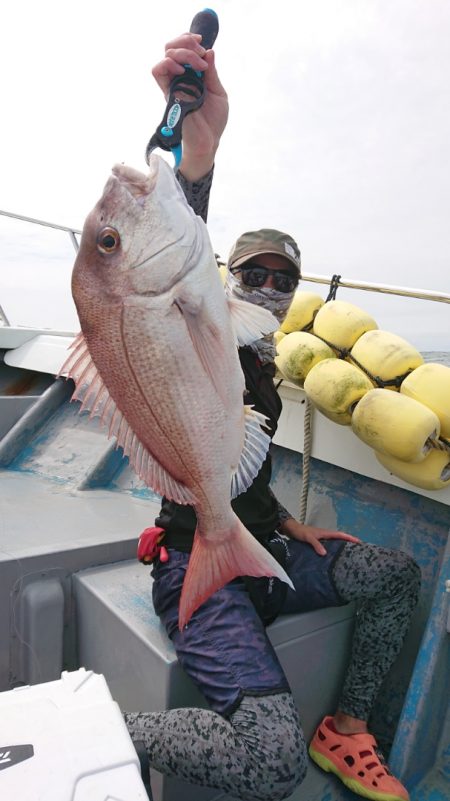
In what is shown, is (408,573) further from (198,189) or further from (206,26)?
(206,26)

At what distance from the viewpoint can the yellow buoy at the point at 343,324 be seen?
2.57 m

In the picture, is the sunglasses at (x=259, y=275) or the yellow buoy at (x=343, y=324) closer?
the sunglasses at (x=259, y=275)

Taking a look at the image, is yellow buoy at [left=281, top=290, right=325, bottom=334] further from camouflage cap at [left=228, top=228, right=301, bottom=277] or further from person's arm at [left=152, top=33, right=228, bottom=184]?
person's arm at [left=152, top=33, right=228, bottom=184]

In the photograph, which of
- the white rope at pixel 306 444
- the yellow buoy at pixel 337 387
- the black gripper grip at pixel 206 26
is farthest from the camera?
the white rope at pixel 306 444

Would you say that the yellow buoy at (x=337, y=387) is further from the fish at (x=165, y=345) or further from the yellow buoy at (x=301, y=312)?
the fish at (x=165, y=345)

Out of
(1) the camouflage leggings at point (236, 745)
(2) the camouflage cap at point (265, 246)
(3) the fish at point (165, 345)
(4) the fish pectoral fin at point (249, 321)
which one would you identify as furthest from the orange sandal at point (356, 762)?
(2) the camouflage cap at point (265, 246)

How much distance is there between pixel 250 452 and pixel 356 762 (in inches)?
56.0

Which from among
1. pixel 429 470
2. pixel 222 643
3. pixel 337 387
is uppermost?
pixel 337 387

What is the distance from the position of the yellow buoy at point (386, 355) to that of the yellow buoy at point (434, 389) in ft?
0.29

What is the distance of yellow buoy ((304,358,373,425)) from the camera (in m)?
2.37

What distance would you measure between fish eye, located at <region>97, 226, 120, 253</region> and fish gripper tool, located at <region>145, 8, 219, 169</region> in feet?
0.79

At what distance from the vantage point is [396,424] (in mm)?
2180

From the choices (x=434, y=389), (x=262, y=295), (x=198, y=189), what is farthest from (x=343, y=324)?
(x=198, y=189)

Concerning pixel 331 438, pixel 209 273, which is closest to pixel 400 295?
pixel 331 438
